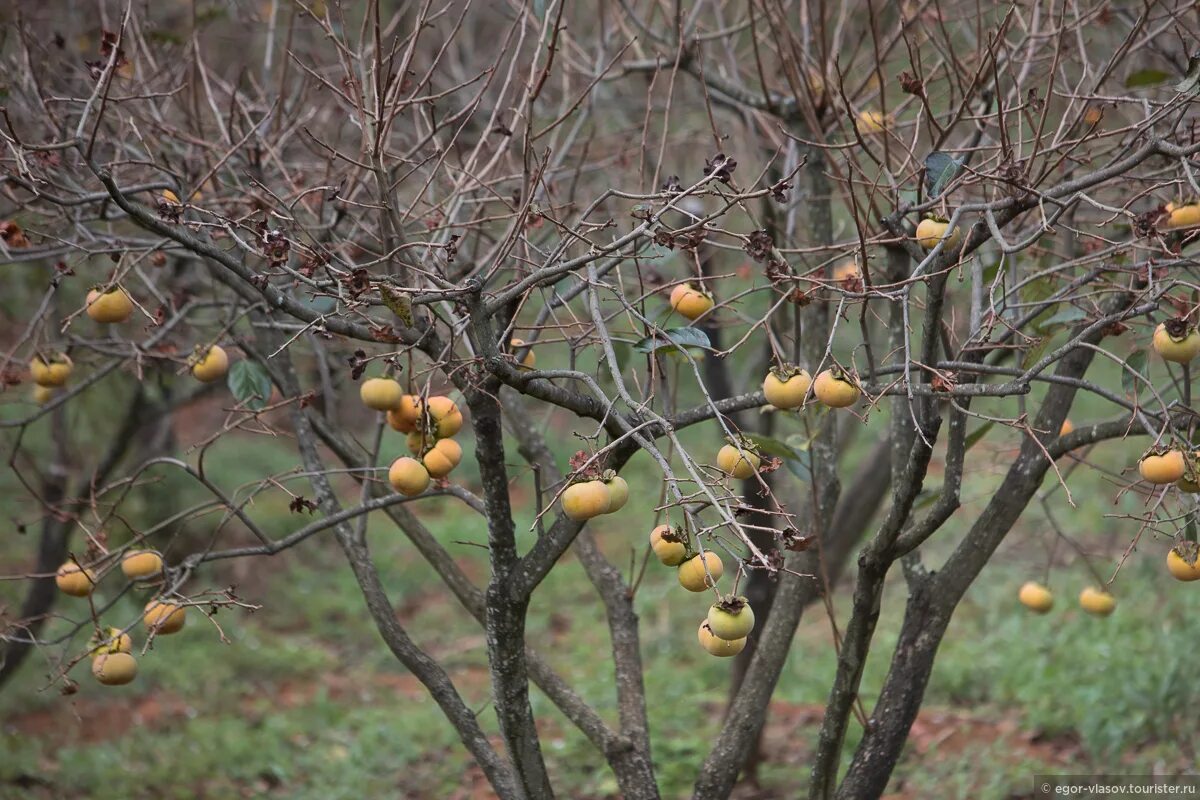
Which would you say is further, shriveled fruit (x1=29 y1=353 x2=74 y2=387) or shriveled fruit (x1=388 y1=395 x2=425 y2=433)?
shriveled fruit (x1=29 y1=353 x2=74 y2=387)

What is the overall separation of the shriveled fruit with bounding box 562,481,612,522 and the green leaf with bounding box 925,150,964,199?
2.44 ft

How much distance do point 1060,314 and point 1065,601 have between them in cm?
373

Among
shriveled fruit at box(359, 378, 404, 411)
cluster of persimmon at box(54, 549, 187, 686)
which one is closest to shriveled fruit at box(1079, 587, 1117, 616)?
shriveled fruit at box(359, 378, 404, 411)

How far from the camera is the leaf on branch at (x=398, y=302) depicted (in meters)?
1.61

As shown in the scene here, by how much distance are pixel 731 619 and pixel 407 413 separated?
722 millimetres

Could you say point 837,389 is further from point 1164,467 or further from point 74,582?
point 74,582

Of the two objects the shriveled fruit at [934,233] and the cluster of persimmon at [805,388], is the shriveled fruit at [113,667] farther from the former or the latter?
the shriveled fruit at [934,233]

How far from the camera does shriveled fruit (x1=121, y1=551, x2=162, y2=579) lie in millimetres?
2221

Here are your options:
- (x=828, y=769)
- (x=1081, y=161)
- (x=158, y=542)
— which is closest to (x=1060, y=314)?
(x=1081, y=161)

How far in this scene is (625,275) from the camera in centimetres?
374

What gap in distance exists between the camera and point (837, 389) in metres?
1.64

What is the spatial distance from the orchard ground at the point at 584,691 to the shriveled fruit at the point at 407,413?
949mm

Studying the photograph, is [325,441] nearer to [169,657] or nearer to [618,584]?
[618,584]

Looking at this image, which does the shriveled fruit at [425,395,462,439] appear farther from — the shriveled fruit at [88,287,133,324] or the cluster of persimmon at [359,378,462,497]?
the shriveled fruit at [88,287,133,324]
